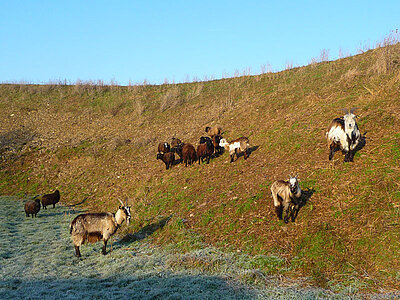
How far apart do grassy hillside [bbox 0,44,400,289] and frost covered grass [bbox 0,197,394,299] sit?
2.13 ft

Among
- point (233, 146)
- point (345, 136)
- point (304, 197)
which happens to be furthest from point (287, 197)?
point (233, 146)

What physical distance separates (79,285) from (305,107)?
1590 centimetres

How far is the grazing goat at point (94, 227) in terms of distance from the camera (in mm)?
9500

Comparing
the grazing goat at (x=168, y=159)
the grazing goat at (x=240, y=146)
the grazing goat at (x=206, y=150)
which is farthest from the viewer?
the grazing goat at (x=168, y=159)

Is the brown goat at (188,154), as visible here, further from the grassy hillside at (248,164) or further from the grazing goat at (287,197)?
the grazing goat at (287,197)

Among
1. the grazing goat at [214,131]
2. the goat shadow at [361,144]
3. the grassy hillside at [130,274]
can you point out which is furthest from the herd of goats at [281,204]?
the grazing goat at [214,131]

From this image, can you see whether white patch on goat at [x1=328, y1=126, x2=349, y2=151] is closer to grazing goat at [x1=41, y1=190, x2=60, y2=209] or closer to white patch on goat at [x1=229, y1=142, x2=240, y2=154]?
white patch on goat at [x1=229, y1=142, x2=240, y2=154]

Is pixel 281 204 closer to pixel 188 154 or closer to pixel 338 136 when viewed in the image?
pixel 338 136

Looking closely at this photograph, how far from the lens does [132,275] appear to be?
768 centimetres

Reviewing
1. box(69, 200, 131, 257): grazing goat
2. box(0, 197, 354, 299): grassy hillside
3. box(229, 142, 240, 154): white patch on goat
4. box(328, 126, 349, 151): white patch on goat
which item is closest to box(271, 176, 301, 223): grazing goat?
box(0, 197, 354, 299): grassy hillside

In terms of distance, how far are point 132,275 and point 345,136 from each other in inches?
329

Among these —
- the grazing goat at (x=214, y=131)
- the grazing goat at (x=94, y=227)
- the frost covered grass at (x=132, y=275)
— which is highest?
the grazing goat at (x=214, y=131)

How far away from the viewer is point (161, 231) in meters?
10.8

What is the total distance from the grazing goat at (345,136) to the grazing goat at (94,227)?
26.0 feet
